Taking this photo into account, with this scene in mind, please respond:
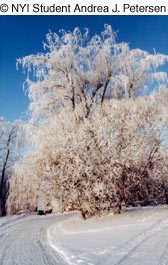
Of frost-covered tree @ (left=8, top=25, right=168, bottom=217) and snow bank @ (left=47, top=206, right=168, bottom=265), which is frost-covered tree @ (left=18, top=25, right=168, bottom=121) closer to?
frost-covered tree @ (left=8, top=25, right=168, bottom=217)

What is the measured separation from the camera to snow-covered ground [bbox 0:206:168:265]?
9.30 metres

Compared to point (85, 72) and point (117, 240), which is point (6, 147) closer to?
point (85, 72)

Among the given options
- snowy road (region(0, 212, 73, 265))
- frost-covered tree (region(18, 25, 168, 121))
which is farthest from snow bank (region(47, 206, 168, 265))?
frost-covered tree (region(18, 25, 168, 121))

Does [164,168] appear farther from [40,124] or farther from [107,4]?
[107,4]

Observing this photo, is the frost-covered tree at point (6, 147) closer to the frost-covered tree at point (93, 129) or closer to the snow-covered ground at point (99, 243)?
the frost-covered tree at point (93, 129)

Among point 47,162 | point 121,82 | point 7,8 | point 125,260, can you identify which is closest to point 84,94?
point 121,82

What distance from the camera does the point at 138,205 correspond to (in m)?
17.3

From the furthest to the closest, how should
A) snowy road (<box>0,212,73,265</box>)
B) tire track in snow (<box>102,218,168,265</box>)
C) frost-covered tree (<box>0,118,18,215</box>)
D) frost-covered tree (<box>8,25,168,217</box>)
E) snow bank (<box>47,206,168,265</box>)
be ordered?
1. frost-covered tree (<box>0,118,18,215</box>)
2. frost-covered tree (<box>8,25,168,217</box>)
3. snowy road (<box>0,212,73,265</box>)
4. snow bank (<box>47,206,168,265</box>)
5. tire track in snow (<box>102,218,168,265</box>)

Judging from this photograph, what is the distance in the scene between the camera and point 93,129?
16.0 metres

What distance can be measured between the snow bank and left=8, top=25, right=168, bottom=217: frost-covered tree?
926 millimetres

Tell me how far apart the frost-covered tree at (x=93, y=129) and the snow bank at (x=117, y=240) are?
926 millimetres

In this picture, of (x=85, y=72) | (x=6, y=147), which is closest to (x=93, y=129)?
(x=85, y=72)

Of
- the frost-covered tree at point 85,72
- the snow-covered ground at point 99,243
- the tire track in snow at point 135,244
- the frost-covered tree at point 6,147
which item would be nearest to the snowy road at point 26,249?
the snow-covered ground at point 99,243

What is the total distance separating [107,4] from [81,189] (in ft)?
24.7
